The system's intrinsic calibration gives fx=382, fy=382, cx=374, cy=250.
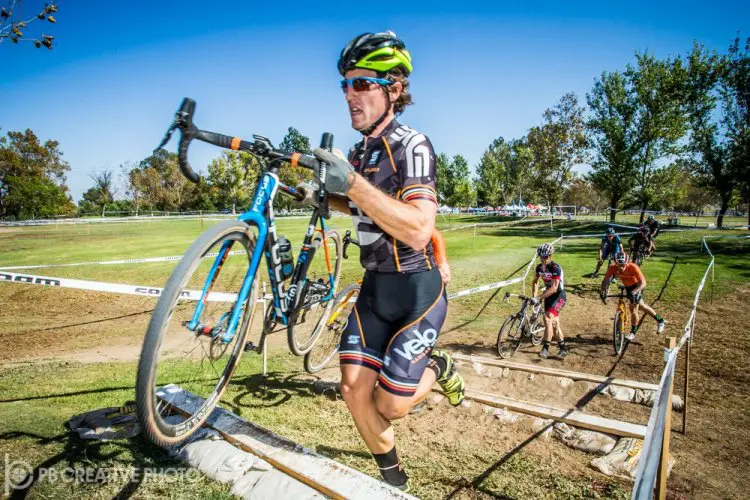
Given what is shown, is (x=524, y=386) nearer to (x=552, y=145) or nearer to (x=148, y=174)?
(x=552, y=145)

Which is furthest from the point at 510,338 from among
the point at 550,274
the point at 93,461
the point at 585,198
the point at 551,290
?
the point at 585,198

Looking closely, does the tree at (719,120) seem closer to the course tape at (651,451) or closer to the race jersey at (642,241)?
the race jersey at (642,241)

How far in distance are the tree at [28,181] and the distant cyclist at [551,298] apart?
63021 millimetres

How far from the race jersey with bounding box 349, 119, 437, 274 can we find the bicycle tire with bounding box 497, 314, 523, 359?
286 inches

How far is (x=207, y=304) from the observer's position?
9.61ft

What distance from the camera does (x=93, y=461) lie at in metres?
3.36

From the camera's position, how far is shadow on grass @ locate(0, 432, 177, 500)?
3059 mm

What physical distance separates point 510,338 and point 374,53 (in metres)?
8.83

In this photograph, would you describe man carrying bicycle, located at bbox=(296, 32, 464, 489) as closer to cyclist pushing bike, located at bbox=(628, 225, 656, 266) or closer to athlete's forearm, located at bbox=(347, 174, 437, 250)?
athlete's forearm, located at bbox=(347, 174, 437, 250)

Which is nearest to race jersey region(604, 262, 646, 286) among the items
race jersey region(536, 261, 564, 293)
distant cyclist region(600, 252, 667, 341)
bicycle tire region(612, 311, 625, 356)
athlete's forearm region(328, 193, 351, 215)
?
distant cyclist region(600, 252, 667, 341)

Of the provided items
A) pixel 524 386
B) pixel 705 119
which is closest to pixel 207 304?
pixel 524 386

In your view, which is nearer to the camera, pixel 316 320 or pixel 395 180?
pixel 395 180

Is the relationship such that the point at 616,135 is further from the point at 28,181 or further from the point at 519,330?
the point at 28,181

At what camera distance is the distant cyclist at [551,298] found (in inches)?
381
